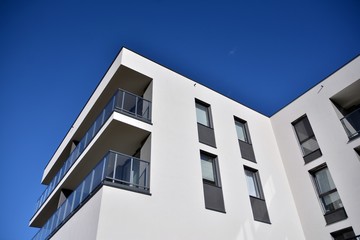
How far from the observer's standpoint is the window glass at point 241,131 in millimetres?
12822

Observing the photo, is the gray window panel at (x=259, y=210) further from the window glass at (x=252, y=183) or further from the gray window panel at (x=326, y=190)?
the gray window panel at (x=326, y=190)

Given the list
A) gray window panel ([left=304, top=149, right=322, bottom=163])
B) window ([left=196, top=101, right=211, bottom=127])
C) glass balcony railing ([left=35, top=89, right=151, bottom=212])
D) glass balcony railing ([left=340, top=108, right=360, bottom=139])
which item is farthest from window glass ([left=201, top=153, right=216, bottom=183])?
glass balcony railing ([left=340, top=108, right=360, bottom=139])

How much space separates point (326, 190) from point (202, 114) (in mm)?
6395

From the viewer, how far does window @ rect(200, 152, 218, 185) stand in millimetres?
9883

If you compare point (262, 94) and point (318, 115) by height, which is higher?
point (262, 94)

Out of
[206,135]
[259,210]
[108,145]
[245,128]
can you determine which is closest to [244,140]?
[245,128]

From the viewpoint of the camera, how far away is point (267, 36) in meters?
12.3

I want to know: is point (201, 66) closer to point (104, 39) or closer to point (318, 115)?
point (104, 39)

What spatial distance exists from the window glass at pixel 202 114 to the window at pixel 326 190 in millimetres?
5664

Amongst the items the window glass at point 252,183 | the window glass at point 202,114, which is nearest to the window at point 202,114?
the window glass at point 202,114

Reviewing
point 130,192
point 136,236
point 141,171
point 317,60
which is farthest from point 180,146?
point 317,60

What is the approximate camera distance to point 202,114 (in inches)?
468

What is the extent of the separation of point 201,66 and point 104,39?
452cm

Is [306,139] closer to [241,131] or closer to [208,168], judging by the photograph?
[241,131]
